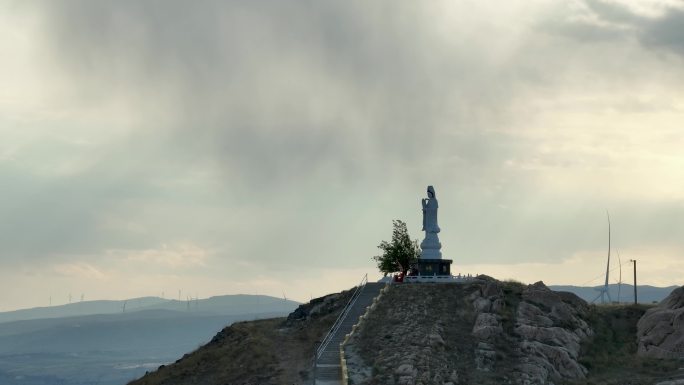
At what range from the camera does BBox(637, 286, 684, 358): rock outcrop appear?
75.9 metres

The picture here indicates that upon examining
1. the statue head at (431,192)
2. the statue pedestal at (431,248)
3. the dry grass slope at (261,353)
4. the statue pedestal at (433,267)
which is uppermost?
the statue head at (431,192)

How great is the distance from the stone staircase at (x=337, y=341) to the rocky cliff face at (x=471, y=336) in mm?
1373

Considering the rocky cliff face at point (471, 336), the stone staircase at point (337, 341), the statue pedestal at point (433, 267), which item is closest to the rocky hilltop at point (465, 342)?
the rocky cliff face at point (471, 336)

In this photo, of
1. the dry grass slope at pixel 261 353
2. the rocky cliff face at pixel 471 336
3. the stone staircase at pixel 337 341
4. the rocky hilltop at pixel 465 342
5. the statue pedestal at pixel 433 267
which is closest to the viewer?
the rocky cliff face at pixel 471 336

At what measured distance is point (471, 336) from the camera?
76.6 metres

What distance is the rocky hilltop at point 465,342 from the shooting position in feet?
232

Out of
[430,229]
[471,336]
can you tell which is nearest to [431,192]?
[430,229]

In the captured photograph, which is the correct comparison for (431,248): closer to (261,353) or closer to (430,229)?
(430,229)

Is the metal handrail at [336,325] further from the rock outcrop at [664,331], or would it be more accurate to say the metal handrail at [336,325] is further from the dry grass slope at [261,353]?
the rock outcrop at [664,331]

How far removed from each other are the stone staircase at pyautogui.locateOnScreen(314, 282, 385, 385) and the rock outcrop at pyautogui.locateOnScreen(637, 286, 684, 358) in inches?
945

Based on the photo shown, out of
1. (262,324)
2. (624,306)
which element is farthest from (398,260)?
(624,306)

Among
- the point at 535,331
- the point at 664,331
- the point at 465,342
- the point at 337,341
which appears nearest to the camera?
the point at 465,342

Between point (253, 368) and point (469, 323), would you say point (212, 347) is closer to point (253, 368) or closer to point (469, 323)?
point (253, 368)

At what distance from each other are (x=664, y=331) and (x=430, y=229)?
2529 cm
